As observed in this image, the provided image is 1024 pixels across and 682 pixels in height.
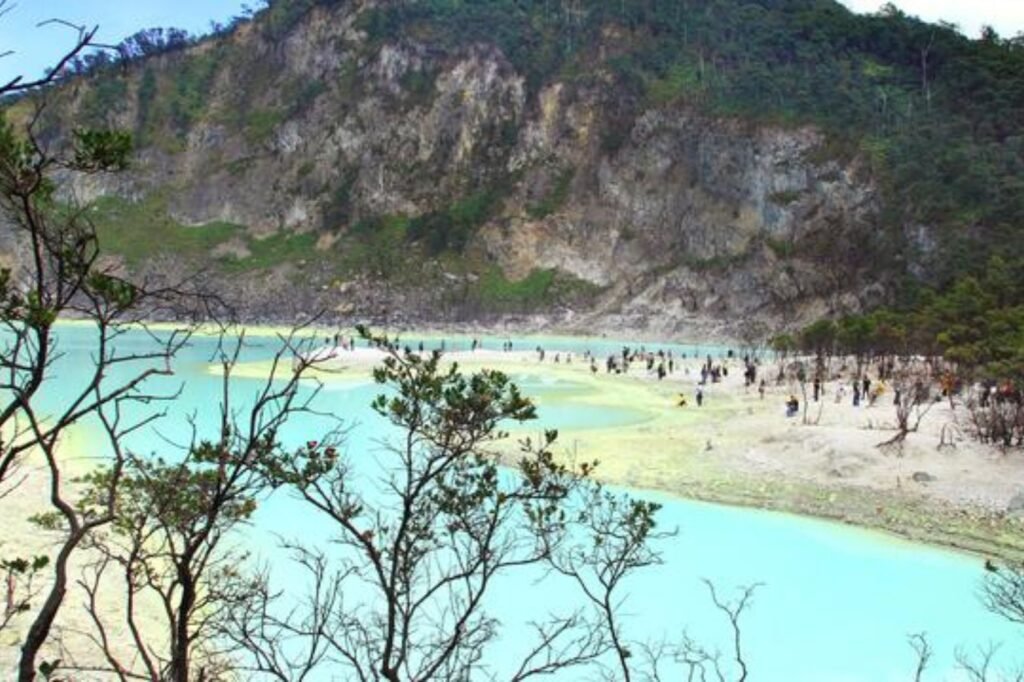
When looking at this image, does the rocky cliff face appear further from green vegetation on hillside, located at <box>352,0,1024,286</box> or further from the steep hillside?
green vegetation on hillside, located at <box>352,0,1024,286</box>

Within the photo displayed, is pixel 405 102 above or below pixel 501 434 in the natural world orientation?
above

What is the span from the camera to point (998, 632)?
16.5 meters

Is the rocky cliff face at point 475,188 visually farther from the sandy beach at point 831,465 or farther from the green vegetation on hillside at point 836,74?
the sandy beach at point 831,465

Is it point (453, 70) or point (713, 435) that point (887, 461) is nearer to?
point (713, 435)

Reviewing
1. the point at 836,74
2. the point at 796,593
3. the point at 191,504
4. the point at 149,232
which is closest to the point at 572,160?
the point at 836,74

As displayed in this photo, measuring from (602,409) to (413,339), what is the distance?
53221 mm

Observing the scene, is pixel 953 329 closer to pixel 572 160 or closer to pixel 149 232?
pixel 572 160

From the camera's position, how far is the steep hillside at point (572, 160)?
9412cm

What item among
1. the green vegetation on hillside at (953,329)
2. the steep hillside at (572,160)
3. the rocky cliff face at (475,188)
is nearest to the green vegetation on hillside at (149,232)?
the steep hillside at (572,160)

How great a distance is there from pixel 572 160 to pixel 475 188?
1429 cm

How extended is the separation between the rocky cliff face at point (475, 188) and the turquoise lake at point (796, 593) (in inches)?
2878

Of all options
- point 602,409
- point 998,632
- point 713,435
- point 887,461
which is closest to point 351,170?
point 602,409

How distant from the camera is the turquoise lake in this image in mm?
15664

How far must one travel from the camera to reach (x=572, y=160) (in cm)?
11762
